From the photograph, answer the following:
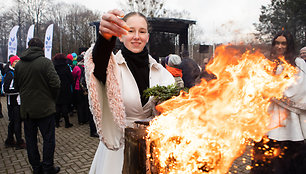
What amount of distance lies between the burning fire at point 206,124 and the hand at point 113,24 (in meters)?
0.61

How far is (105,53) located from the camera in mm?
1455

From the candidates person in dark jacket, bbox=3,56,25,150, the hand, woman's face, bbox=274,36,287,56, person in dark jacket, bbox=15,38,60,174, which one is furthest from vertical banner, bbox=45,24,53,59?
the hand

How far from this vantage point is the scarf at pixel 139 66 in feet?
6.63

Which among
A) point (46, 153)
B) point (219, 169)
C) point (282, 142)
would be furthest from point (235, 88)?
point (46, 153)

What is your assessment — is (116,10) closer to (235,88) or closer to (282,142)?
(235,88)

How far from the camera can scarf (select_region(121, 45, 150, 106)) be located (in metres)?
2.02

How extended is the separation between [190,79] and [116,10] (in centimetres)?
647

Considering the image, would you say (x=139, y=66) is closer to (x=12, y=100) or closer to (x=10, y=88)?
(x=10, y=88)

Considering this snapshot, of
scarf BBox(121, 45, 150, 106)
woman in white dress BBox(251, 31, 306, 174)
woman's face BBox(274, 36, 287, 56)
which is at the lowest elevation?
woman in white dress BBox(251, 31, 306, 174)

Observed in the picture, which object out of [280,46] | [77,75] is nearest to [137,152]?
[280,46]

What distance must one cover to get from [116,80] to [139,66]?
0.55 metres

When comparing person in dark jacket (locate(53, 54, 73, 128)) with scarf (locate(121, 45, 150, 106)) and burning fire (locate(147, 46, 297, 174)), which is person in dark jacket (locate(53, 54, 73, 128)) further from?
burning fire (locate(147, 46, 297, 174))

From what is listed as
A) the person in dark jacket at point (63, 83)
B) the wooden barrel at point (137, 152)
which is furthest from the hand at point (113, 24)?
the person in dark jacket at point (63, 83)

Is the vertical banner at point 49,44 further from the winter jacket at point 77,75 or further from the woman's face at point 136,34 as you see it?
the woman's face at point 136,34
